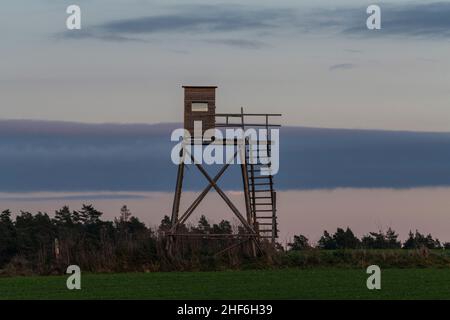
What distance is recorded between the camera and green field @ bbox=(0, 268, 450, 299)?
1439 inches

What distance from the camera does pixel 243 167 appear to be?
171 ft

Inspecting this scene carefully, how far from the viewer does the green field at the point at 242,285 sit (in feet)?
120

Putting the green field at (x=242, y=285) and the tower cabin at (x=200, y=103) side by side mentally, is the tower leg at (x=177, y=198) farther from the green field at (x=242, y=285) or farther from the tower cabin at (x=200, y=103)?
the green field at (x=242, y=285)

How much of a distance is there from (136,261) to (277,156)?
7.65 meters

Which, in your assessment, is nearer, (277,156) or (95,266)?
(95,266)

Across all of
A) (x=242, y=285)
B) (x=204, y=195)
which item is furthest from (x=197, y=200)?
(x=242, y=285)

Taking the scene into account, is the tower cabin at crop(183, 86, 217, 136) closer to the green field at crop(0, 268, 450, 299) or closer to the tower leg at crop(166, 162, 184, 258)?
the tower leg at crop(166, 162, 184, 258)

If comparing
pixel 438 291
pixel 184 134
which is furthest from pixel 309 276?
pixel 184 134

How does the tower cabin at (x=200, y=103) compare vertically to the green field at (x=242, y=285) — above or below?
above

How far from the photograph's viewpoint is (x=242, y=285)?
131 feet

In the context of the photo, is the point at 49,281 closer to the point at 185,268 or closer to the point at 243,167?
the point at 185,268

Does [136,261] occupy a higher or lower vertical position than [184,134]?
lower
